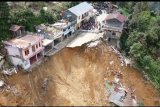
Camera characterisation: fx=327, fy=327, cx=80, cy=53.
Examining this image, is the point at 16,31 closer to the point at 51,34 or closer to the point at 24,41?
the point at 24,41

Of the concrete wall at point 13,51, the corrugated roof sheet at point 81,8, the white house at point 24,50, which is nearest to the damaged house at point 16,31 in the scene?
the white house at point 24,50

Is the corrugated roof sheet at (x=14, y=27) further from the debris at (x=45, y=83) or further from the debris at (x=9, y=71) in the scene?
the debris at (x=45, y=83)

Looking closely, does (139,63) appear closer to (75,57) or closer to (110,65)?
(110,65)

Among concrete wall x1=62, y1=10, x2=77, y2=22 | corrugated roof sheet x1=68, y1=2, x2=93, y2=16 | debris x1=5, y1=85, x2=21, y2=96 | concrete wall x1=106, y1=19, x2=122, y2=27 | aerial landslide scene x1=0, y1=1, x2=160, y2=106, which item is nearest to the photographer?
debris x1=5, y1=85, x2=21, y2=96

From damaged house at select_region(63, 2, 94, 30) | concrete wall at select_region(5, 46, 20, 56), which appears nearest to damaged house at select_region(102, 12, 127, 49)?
damaged house at select_region(63, 2, 94, 30)

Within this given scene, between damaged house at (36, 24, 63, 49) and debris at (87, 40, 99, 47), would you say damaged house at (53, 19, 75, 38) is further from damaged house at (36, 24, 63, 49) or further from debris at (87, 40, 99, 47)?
debris at (87, 40, 99, 47)

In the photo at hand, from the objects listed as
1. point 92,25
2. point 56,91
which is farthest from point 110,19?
point 56,91

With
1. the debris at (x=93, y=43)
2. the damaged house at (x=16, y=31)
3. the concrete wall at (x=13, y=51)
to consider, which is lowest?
the debris at (x=93, y=43)
